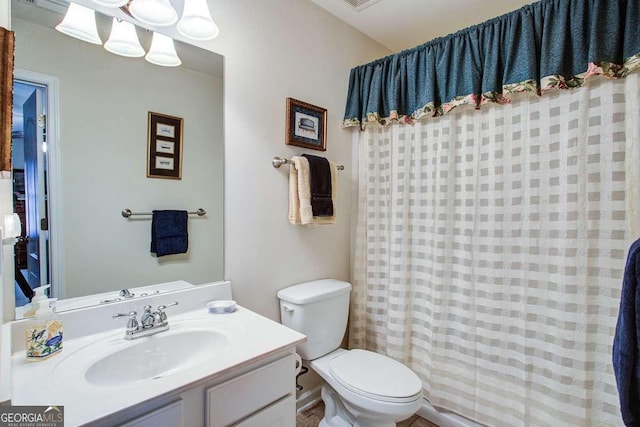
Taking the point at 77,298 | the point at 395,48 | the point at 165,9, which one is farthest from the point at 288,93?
the point at 77,298

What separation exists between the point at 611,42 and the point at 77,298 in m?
2.19

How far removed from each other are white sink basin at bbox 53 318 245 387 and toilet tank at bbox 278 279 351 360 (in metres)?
0.43

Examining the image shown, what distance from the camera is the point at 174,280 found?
1.28m

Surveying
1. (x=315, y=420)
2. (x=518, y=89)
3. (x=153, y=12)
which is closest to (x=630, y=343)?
(x=518, y=89)

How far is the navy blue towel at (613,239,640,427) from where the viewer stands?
0.87 meters

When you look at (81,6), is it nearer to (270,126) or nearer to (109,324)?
(270,126)

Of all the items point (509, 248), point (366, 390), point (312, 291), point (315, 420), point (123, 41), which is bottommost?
point (315, 420)

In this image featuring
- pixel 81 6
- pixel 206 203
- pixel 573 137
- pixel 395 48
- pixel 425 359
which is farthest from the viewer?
pixel 395 48

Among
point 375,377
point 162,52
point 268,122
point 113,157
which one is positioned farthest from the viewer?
point 268,122

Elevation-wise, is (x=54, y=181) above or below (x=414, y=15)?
below

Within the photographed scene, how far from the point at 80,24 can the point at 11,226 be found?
0.72 metres

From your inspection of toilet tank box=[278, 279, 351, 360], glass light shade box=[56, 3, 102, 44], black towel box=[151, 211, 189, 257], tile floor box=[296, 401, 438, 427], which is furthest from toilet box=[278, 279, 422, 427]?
glass light shade box=[56, 3, 102, 44]

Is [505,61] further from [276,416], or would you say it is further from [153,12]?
[276,416]

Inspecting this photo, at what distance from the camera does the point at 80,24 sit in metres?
1.05
